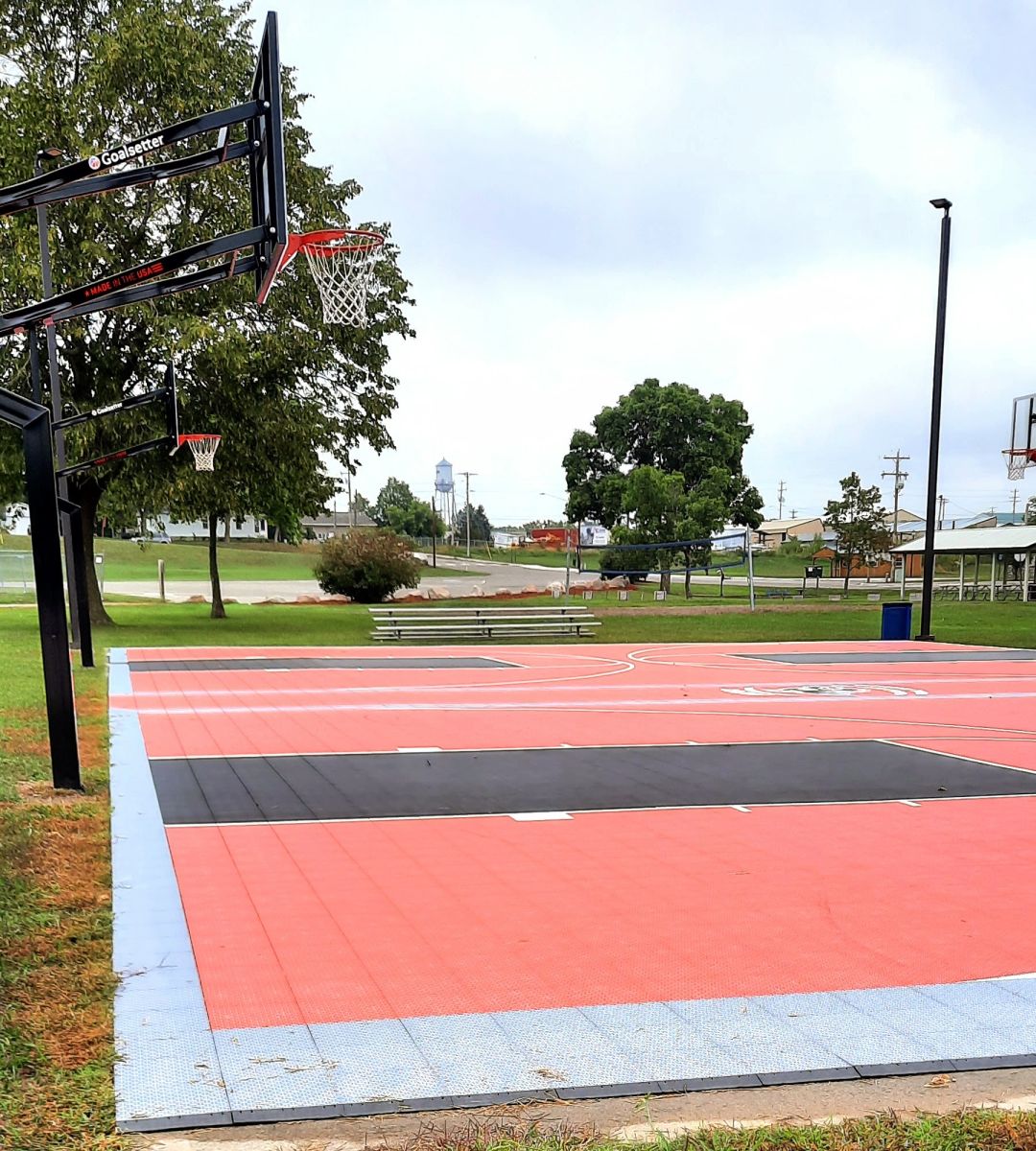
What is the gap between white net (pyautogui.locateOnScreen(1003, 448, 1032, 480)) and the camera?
25.7 metres

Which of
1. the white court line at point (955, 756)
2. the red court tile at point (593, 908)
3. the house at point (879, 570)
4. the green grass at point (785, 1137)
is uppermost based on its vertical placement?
the green grass at point (785, 1137)

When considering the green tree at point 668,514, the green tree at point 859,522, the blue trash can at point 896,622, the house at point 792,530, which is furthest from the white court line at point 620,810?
the house at point 792,530

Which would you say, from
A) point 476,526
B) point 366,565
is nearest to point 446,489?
point 476,526

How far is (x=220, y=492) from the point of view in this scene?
24.1 meters

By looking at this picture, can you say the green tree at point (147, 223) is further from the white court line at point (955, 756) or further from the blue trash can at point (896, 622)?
the white court line at point (955, 756)

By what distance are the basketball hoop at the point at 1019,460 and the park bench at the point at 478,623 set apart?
10.6 m

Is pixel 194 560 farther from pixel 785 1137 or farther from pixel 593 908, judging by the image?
pixel 785 1137

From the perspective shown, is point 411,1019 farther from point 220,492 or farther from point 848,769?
point 220,492

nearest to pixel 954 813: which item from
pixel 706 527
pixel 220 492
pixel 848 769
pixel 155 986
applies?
pixel 848 769

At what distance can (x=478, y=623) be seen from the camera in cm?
2442

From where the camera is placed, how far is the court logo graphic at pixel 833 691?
14375 mm

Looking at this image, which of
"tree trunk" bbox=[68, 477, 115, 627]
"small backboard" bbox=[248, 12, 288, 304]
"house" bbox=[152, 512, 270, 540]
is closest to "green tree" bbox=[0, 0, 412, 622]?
"tree trunk" bbox=[68, 477, 115, 627]

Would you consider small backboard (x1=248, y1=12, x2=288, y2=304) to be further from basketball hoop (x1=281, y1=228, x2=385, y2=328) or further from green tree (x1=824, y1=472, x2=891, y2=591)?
green tree (x1=824, y1=472, x2=891, y2=591)

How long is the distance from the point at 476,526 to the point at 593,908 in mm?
131351
